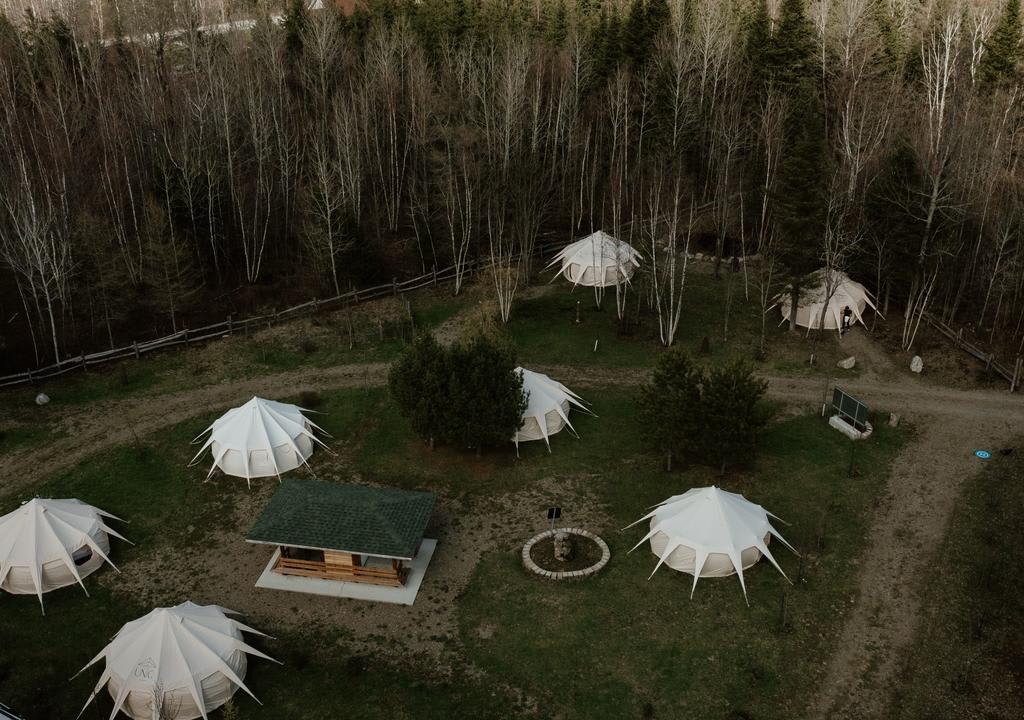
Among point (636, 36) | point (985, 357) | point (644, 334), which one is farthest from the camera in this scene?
point (636, 36)

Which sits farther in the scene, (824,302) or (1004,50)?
(1004,50)

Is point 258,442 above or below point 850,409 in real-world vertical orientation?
above

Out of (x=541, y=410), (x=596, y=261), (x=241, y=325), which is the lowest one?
(x=241, y=325)

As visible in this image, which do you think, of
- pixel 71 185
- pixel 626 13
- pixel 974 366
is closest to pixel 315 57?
pixel 71 185

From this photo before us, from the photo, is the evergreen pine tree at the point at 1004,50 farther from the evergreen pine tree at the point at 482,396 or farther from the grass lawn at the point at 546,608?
the evergreen pine tree at the point at 482,396

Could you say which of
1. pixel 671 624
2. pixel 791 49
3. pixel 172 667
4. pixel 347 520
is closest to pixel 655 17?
pixel 791 49

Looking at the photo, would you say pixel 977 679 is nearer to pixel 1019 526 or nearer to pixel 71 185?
pixel 1019 526

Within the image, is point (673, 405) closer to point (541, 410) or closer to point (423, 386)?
point (541, 410)
